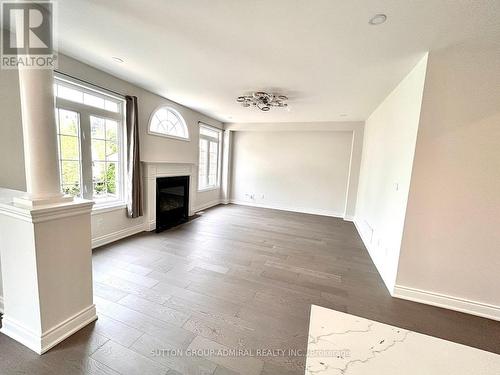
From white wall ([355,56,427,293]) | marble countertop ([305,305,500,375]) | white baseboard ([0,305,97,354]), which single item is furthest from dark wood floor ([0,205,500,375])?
white wall ([355,56,427,293])

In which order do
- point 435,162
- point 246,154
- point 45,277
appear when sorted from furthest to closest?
point 246,154 < point 435,162 < point 45,277

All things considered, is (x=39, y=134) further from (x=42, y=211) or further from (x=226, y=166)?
(x=226, y=166)

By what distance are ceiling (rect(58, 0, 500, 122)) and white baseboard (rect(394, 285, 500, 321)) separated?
8.35ft

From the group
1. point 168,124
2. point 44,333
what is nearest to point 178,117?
point 168,124

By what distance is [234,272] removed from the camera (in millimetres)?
2711

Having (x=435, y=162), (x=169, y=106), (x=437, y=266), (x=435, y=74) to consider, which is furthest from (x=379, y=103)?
(x=169, y=106)

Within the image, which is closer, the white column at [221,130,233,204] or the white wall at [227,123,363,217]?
the white wall at [227,123,363,217]

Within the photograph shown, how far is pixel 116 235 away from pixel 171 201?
1342 millimetres

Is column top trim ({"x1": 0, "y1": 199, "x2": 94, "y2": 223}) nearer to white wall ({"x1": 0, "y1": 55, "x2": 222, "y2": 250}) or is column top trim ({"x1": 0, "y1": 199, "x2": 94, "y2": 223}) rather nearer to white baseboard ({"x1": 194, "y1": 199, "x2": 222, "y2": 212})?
white wall ({"x1": 0, "y1": 55, "x2": 222, "y2": 250})

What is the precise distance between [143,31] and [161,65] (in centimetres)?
74

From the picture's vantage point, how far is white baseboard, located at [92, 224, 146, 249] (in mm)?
3190

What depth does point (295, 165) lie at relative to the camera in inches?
248

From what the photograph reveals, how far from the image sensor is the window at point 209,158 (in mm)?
5938

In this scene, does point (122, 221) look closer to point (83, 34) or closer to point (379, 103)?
point (83, 34)
